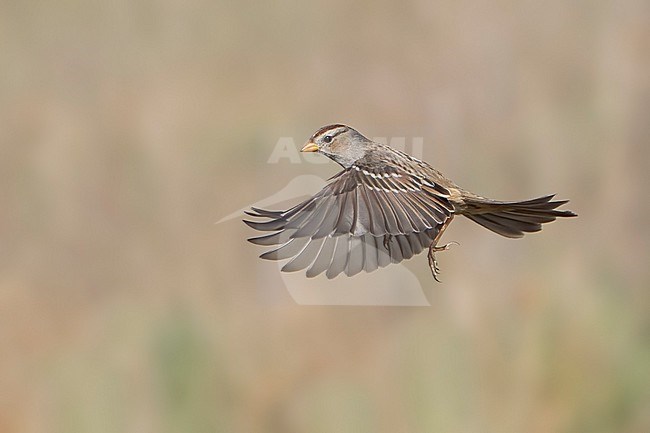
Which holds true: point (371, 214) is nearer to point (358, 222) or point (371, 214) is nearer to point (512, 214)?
point (358, 222)

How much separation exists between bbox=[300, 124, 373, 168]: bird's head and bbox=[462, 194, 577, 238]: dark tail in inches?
4.6

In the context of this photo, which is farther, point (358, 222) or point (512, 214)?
point (512, 214)

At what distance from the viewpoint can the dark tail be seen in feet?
2.58

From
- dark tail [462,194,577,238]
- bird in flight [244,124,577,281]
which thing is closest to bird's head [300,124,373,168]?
bird in flight [244,124,577,281]

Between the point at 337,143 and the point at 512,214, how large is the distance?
172 millimetres

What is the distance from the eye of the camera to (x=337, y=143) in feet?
2.74

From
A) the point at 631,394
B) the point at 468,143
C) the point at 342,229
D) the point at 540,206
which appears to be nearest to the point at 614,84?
the point at 468,143

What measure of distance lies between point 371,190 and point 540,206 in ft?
0.47

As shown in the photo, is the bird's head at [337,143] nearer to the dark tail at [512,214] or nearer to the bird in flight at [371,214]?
the bird in flight at [371,214]

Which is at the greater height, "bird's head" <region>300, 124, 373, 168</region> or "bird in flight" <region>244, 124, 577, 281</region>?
"bird's head" <region>300, 124, 373, 168</region>

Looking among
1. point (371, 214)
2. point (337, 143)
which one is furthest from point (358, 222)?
point (337, 143)

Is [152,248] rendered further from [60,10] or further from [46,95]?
[60,10]

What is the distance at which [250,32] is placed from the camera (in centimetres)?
181

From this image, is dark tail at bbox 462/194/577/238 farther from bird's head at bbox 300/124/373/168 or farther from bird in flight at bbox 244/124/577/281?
bird's head at bbox 300/124/373/168
